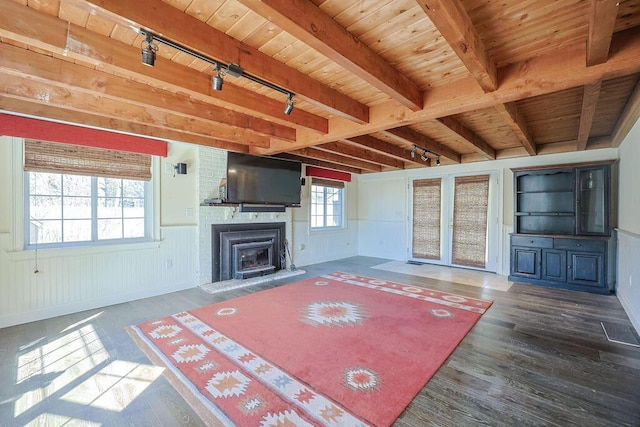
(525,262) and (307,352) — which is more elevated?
(525,262)

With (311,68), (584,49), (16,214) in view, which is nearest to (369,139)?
(311,68)

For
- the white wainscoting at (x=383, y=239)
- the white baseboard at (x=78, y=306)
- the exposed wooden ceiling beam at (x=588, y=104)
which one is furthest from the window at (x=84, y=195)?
the white wainscoting at (x=383, y=239)

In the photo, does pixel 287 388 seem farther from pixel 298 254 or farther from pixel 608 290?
pixel 608 290

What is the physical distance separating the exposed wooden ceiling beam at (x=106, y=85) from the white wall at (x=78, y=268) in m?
1.57

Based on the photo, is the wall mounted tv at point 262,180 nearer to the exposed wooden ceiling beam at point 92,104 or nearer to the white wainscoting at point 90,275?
the exposed wooden ceiling beam at point 92,104

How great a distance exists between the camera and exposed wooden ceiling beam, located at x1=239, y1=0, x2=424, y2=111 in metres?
1.53

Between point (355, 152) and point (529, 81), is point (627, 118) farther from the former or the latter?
point (355, 152)

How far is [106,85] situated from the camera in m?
2.58

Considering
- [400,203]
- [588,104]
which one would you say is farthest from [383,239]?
[588,104]

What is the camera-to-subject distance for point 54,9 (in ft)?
5.77

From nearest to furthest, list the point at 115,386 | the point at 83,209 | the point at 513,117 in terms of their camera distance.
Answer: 1. the point at 115,386
2. the point at 513,117
3. the point at 83,209

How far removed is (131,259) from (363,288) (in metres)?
3.57

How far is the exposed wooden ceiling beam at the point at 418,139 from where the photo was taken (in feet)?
13.3

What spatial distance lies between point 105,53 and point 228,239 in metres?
3.46
